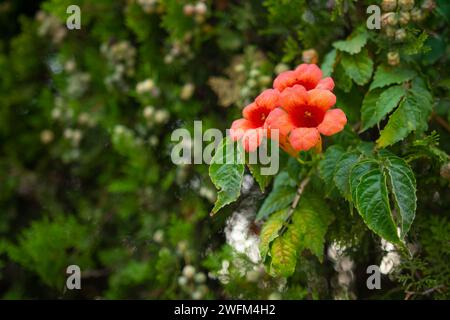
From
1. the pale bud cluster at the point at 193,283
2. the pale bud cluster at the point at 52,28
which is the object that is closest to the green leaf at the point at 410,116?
the pale bud cluster at the point at 193,283

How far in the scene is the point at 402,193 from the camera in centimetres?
77

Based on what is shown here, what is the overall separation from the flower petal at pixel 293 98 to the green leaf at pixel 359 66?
240 mm

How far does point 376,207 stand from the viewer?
75cm

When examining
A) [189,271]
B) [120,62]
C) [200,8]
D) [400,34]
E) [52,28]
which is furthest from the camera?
[52,28]

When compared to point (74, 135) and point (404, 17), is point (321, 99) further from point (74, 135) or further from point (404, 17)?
point (74, 135)

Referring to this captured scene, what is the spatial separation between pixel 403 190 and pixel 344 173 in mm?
116

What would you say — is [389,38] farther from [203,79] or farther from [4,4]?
[4,4]

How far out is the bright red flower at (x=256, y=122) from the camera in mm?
797

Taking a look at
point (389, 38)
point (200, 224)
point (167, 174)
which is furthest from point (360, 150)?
point (167, 174)

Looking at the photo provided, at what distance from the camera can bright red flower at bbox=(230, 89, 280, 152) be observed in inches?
31.4

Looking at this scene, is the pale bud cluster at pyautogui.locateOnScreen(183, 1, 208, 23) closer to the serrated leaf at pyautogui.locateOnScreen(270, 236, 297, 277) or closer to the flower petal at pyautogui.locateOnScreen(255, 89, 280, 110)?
the flower petal at pyautogui.locateOnScreen(255, 89, 280, 110)

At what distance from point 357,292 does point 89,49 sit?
52.2 inches

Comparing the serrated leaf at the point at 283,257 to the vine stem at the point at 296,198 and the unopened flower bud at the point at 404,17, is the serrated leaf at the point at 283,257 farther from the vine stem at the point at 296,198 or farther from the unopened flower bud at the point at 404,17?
the unopened flower bud at the point at 404,17

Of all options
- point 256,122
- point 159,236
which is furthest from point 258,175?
point 159,236
